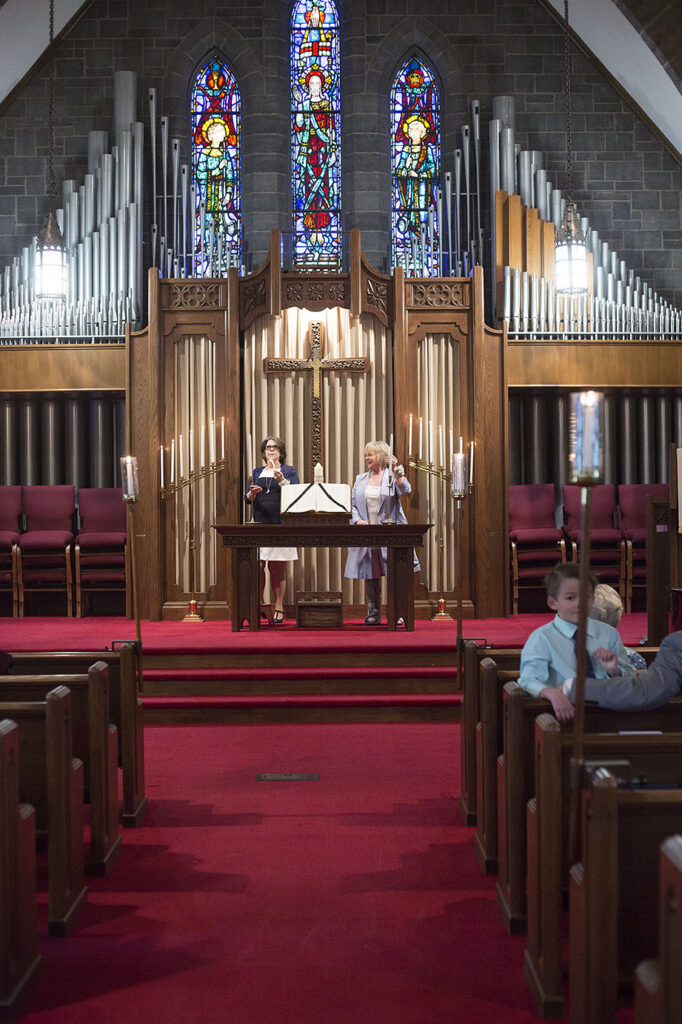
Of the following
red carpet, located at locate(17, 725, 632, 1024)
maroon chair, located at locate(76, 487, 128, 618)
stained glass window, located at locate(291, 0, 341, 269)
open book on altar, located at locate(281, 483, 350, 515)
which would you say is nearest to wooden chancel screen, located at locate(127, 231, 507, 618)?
maroon chair, located at locate(76, 487, 128, 618)

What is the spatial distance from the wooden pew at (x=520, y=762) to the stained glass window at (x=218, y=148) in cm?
858

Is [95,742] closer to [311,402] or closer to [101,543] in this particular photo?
[311,402]

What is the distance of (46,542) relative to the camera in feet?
30.7

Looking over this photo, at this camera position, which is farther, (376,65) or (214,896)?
(376,65)

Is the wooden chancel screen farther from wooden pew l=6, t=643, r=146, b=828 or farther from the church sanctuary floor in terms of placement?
wooden pew l=6, t=643, r=146, b=828

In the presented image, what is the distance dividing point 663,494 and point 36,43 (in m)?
7.60

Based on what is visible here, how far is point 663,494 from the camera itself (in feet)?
32.6

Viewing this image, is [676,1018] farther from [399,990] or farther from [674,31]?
[674,31]

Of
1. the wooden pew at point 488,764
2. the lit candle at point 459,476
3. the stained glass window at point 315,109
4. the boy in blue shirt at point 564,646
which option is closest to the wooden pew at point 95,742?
the wooden pew at point 488,764

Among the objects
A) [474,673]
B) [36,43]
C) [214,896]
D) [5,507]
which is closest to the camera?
[214,896]

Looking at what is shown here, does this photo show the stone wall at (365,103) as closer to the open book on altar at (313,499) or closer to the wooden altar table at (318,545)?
the open book on altar at (313,499)

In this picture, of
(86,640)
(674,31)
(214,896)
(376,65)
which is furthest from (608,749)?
(376,65)

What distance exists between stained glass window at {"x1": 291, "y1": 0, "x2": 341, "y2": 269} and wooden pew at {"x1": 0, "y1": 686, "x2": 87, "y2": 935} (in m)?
8.63

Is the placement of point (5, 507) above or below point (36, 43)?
below
